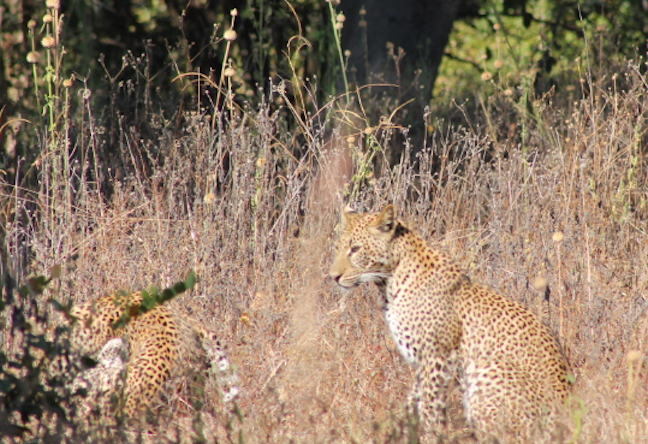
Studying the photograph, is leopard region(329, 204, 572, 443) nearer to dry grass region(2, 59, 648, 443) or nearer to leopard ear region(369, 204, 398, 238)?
leopard ear region(369, 204, 398, 238)

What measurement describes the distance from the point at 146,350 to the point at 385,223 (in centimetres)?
123

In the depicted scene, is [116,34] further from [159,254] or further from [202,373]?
[202,373]

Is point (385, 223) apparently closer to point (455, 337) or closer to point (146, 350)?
point (455, 337)

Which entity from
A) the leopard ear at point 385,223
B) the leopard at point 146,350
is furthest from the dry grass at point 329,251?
the leopard ear at point 385,223

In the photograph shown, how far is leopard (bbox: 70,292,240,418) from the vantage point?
172 inches

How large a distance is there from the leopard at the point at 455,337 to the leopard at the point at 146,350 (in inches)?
27.4

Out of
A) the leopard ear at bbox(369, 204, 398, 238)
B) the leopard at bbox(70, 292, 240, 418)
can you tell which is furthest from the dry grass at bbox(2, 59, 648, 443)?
the leopard ear at bbox(369, 204, 398, 238)

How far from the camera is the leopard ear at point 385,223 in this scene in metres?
4.61

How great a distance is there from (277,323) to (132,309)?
1.94 metres

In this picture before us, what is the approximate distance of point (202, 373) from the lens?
456cm

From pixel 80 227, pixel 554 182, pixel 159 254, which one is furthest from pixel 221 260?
pixel 554 182

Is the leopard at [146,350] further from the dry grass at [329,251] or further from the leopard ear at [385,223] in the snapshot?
the leopard ear at [385,223]

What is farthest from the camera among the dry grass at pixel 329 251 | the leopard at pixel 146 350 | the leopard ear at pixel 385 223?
the dry grass at pixel 329 251

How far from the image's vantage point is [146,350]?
14.9 feet
